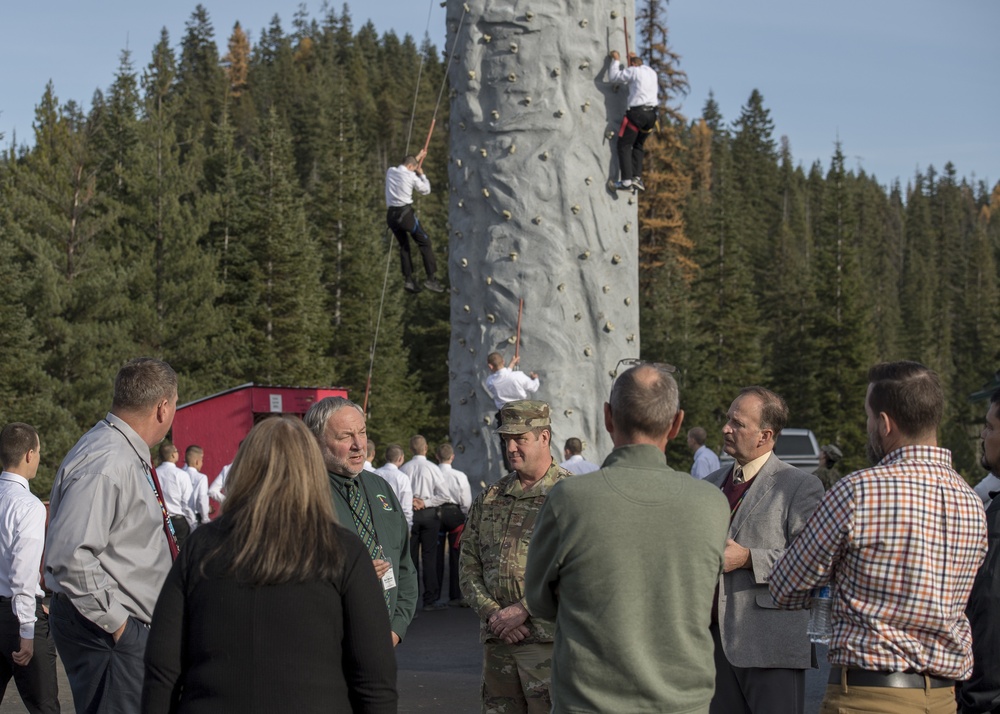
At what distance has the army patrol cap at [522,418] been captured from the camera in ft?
17.6

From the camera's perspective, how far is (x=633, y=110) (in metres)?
12.2

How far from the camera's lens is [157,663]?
10.7ft

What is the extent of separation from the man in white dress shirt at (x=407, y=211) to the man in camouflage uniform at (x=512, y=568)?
8227 mm

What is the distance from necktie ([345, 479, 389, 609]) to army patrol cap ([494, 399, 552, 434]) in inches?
29.4

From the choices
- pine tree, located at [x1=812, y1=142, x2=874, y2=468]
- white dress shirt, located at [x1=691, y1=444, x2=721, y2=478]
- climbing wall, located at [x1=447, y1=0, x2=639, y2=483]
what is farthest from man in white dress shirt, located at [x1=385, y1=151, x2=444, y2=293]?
pine tree, located at [x1=812, y1=142, x2=874, y2=468]

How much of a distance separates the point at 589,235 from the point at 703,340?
149 ft

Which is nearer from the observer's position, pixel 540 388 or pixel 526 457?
pixel 526 457

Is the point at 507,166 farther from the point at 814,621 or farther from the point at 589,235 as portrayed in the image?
the point at 814,621

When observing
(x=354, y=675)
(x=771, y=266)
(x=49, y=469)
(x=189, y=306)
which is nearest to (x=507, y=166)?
(x=354, y=675)

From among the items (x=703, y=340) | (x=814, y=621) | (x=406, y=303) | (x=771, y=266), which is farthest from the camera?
(x=771, y=266)

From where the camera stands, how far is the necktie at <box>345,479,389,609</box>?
498 cm

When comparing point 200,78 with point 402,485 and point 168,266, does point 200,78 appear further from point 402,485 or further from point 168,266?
point 402,485

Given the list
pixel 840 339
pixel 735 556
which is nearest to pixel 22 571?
pixel 735 556

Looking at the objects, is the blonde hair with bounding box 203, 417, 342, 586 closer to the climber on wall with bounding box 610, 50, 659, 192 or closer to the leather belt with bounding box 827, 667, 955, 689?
the leather belt with bounding box 827, 667, 955, 689
